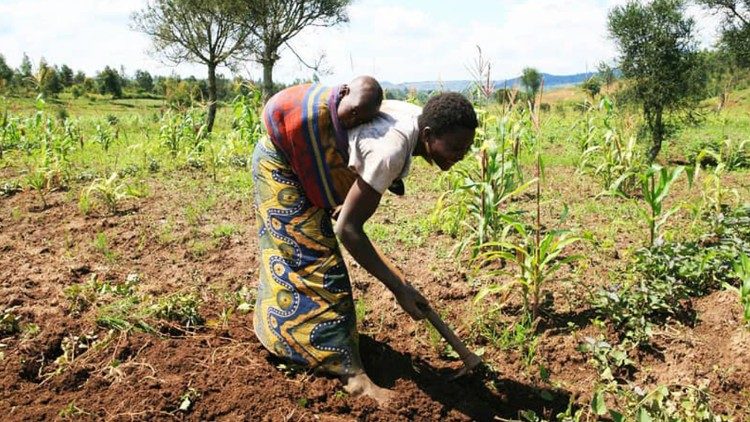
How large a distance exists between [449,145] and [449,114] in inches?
4.4

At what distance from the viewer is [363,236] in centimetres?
204

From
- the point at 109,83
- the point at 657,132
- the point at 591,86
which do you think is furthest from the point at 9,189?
the point at 109,83

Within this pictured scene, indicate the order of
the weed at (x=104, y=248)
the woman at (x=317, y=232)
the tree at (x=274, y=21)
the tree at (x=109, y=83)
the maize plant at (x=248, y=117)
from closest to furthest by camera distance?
the woman at (x=317, y=232) < the weed at (x=104, y=248) < the maize plant at (x=248, y=117) < the tree at (x=274, y=21) < the tree at (x=109, y=83)

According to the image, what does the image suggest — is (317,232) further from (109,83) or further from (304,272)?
(109,83)

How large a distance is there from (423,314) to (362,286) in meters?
1.21

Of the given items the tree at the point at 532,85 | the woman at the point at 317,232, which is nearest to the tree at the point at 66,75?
the tree at the point at 532,85

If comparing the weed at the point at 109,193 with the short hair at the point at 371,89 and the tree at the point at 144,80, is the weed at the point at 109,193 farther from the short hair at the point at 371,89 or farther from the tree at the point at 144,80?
the tree at the point at 144,80

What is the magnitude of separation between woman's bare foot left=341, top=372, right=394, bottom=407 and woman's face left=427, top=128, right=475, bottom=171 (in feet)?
3.16

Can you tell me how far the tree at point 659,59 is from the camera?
7805 mm

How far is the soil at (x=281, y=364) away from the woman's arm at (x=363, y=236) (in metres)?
0.48

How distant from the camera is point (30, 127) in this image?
26.2 ft

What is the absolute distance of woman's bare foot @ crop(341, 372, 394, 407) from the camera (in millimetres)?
2309

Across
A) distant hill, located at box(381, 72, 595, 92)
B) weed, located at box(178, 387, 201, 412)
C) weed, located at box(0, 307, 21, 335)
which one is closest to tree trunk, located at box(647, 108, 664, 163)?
distant hill, located at box(381, 72, 595, 92)

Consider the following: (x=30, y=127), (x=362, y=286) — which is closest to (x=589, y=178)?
(x=362, y=286)
